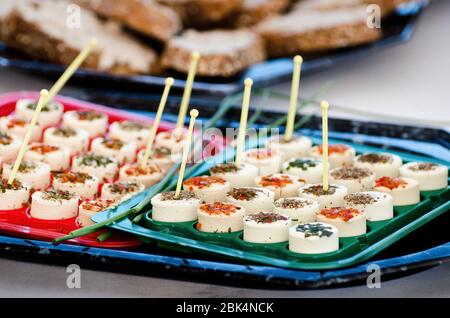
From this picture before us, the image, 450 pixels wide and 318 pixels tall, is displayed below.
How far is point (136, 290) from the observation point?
9.50 feet

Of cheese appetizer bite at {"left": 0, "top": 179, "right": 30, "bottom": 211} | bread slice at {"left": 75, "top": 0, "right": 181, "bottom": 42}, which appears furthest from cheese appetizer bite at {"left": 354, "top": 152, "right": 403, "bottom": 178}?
bread slice at {"left": 75, "top": 0, "right": 181, "bottom": 42}

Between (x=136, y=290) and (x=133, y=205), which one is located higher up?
(x=133, y=205)

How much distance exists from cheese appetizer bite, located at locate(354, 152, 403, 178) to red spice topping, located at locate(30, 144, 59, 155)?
1120 mm

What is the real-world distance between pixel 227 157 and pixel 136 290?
0.97 metres

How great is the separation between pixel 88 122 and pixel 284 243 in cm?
141

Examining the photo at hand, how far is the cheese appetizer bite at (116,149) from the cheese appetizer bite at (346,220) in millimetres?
1055

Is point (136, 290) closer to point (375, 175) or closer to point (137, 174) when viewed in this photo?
point (137, 174)

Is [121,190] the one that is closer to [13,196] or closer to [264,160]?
[13,196]

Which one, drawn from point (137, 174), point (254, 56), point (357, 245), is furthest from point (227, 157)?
point (254, 56)

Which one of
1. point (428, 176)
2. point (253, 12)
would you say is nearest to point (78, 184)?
point (428, 176)

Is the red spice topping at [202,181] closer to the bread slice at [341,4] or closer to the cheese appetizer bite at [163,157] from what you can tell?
the cheese appetizer bite at [163,157]

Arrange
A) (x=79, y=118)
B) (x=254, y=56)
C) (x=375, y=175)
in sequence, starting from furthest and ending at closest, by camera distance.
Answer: (x=254, y=56) → (x=79, y=118) → (x=375, y=175)

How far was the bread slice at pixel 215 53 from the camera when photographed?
5152mm

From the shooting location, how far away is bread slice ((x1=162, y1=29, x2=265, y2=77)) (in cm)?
515
